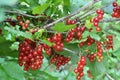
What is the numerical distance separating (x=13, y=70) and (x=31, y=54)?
113mm

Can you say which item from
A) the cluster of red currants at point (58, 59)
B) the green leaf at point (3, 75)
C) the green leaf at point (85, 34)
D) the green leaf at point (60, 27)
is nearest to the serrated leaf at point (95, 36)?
the green leaf at point (85, 34)

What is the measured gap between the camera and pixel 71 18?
1271 mm

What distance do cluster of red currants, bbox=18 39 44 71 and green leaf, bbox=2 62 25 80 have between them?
4cm

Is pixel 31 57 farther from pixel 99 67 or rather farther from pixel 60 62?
pixel 99 67

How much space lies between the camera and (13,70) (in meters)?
1.25

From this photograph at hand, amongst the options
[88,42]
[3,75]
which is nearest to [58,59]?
[88,42]

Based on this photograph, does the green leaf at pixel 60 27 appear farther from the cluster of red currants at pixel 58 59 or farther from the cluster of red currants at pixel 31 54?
the cluster of red currants at pixel 58 59

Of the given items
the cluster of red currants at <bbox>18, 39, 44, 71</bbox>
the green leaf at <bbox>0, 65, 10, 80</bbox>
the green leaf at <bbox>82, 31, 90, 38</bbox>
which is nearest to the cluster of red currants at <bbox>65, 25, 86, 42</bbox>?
the green leaf at <bbox>82, 31, 90, 38</bbox>

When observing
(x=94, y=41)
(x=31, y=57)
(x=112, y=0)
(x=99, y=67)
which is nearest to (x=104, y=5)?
(x=112, y=0)

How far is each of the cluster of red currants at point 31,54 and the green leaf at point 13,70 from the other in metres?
0.04

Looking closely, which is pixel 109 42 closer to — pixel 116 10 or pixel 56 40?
pixel 116 10

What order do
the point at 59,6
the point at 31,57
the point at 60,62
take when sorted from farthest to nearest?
1. the point at 60,62
2. the point at 59,6
3. the point at 31,57

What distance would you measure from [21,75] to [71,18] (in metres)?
0.30

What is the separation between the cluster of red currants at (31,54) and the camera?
118cm
